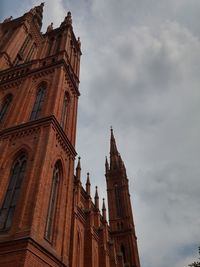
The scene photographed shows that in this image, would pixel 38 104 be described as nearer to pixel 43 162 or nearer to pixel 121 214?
pixel 43 162

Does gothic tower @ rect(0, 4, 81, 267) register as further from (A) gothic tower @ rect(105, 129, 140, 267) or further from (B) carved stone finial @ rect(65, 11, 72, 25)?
(A) gothic tower @ rect(105, 129, 140, 267)

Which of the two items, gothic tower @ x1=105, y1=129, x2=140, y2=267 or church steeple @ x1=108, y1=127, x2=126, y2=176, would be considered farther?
church steeple @ x1=108, y1=127, x2=126, y2=176

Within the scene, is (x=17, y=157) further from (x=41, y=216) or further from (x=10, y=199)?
(x=41, y=216)

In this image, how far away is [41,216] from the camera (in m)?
10.8

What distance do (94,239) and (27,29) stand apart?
24.2 meters

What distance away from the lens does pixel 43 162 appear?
12367 mm

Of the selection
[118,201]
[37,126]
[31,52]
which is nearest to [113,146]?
[118,201]

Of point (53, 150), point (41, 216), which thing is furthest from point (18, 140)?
point (41, 216)

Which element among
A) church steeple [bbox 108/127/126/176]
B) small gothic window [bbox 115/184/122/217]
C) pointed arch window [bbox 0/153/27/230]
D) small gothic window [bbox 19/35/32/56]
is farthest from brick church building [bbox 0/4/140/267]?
church steeple [bbox 108/127/126/176]

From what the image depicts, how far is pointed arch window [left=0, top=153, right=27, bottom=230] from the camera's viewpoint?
11066 mm

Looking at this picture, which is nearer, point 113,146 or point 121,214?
point 121,214

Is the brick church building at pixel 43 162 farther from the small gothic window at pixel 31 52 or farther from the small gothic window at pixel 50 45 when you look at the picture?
the small gothic window at pixel 31 52

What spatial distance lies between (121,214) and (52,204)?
27.6 metres

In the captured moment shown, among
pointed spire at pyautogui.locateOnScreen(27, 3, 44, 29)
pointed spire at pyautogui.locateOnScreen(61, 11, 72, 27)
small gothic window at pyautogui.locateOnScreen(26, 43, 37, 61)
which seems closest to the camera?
pointed spire at pyautogui.locateOnScreen(61, 11, 72, 27)
